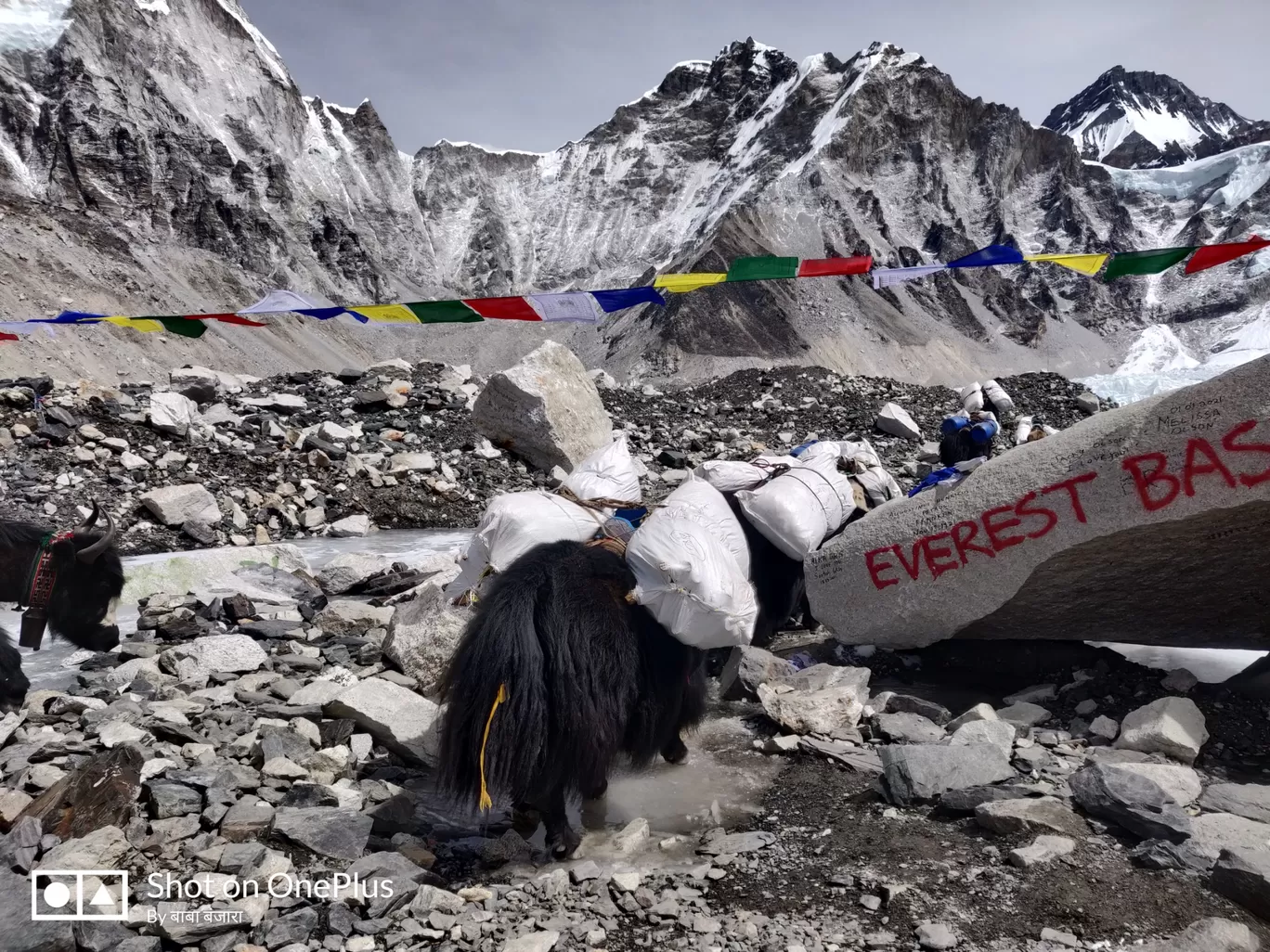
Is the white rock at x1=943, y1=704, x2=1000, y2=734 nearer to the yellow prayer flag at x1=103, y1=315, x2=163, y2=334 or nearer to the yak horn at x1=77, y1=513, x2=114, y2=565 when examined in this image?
the yak horn at x1=77, y1=513, x2=114, y2=565

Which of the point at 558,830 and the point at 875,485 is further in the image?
the point at 875,485

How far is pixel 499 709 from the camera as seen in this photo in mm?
2172

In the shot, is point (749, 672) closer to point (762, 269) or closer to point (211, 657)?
point (211, 657)

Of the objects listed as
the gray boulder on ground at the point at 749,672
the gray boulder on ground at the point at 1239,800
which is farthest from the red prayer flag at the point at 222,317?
the gray boulder on ground at the point at 1239,800

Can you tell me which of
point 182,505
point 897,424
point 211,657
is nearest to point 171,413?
point 182,505

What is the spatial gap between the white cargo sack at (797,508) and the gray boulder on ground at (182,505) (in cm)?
509

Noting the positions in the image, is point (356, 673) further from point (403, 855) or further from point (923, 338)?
point (923, 338)

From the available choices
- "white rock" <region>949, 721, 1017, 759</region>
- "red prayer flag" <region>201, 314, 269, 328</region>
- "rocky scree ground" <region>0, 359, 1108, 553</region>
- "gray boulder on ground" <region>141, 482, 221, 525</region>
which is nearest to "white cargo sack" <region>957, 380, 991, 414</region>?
"white rock" <region>949, 721, 1017, 759</region>

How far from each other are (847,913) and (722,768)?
1.01 m

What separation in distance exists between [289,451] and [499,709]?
654 cm

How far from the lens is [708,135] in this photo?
218ft

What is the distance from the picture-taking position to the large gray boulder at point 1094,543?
2.68 metres

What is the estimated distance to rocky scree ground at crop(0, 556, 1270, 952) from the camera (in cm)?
185

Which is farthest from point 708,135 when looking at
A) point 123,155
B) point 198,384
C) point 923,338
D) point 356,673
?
point 356,673
